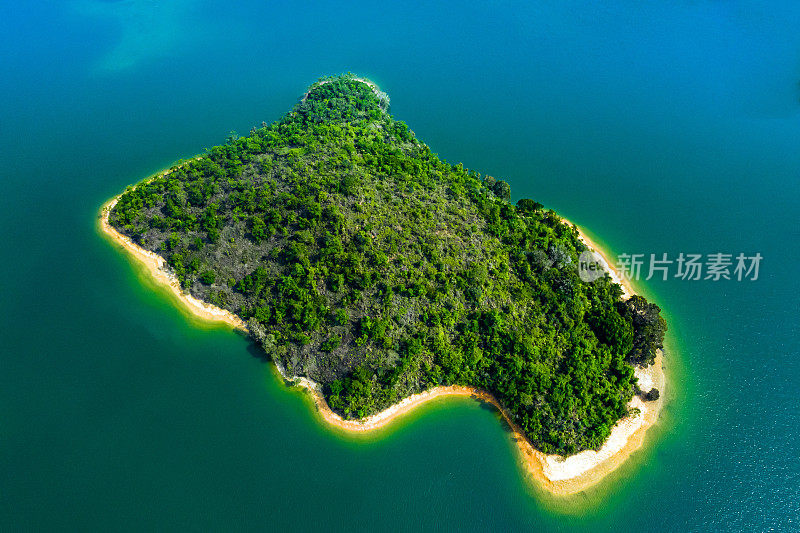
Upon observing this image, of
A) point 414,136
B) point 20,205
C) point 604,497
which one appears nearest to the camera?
point 604,497

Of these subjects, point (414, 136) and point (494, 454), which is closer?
point (494, 454)

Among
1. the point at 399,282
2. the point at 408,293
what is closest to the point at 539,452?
the point at 408,293

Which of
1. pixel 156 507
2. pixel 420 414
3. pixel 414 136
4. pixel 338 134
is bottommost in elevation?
pixel 156 507

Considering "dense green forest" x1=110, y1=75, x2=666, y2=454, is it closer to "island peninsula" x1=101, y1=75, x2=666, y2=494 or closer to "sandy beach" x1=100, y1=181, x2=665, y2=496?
"island peninsula" x1=101, y1=75, x2=666, y2=494

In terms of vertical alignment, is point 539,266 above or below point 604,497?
above

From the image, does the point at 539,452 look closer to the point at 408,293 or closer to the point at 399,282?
the point at 408,293

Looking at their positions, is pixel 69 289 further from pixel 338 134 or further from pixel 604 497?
pixel 604 497

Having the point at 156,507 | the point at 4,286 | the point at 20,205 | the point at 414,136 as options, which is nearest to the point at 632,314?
the point at 414,136
